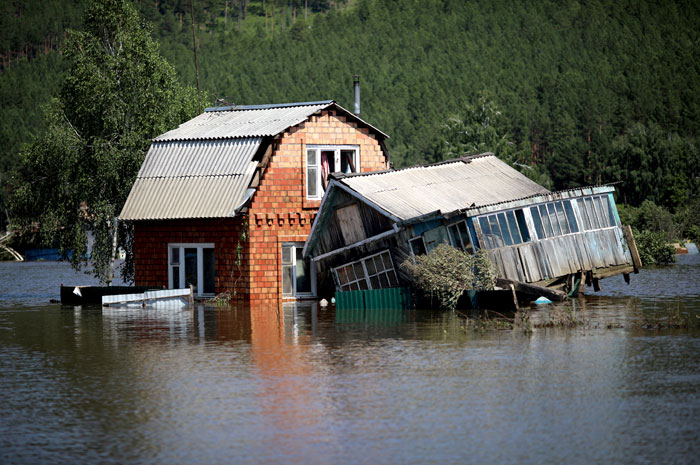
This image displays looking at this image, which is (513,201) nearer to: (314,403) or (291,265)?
(291,265)

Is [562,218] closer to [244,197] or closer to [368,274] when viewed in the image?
[368,274]

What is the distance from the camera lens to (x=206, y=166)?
1635 inches

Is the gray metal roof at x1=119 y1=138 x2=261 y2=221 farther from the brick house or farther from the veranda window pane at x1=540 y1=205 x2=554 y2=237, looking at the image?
the veranda window pane at x1=540 y1=205 x2=554 y2=237

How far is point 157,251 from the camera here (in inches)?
1661

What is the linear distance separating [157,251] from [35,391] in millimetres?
21692

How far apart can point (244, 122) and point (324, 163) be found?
435 centimetres

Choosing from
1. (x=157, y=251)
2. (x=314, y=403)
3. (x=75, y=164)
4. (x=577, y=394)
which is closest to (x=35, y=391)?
(x=314, y=403)

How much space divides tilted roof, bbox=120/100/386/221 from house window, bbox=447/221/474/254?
25.8ft

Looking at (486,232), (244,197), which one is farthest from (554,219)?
(244,197)

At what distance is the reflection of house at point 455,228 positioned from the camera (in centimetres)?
3522

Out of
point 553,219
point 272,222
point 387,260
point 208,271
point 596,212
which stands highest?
point 272,222

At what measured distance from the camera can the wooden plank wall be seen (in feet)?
115

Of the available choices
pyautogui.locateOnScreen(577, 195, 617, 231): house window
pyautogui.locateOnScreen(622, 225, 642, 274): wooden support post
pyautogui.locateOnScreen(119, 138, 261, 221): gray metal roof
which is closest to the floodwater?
pyautogui.locateOnScreen(622, 225, 642, 274): wooden support post

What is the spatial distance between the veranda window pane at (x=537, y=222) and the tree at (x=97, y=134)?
18.8m
